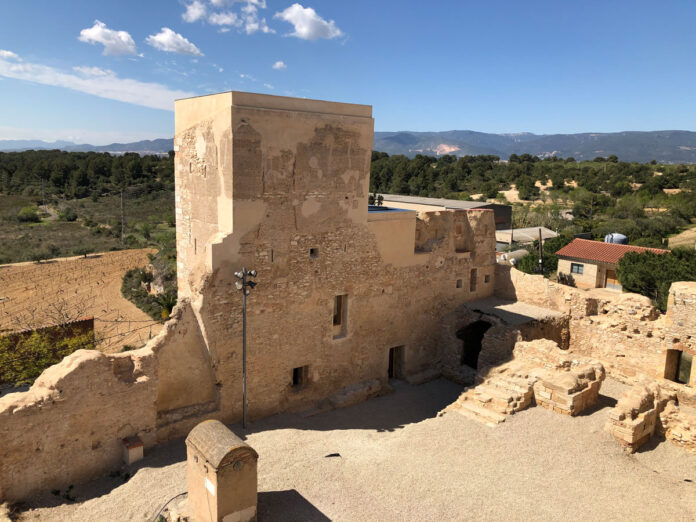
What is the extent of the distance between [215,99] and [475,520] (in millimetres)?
10117

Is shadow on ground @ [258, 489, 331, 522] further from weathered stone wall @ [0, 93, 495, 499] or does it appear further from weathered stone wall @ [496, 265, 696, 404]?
weathered stone wall @ [496, 265, 696, 404]

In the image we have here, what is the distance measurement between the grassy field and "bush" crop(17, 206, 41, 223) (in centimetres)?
44

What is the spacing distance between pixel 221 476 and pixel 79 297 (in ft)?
78.6

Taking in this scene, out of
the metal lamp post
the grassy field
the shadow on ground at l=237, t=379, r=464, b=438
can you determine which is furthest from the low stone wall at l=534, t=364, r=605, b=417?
the grassy field

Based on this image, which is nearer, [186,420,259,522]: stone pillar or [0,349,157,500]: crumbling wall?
[186,420,259,522]: stone pillar

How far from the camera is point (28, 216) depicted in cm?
4559

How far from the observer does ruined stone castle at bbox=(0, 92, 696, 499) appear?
1029 cm

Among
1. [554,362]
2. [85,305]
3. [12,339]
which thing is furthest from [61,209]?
[554,362]

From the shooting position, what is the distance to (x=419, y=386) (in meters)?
16.0

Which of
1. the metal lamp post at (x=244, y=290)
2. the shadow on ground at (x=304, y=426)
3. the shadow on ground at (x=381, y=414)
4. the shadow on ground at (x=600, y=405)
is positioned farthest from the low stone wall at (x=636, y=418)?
the metal lamp post at (x=244, y=290)

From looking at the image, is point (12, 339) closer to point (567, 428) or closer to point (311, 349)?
point (311, 349)

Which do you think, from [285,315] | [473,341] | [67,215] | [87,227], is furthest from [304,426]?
[67,215]

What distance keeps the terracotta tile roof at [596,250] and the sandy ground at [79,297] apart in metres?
22.2

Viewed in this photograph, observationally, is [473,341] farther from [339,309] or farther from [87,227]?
[87,227]
